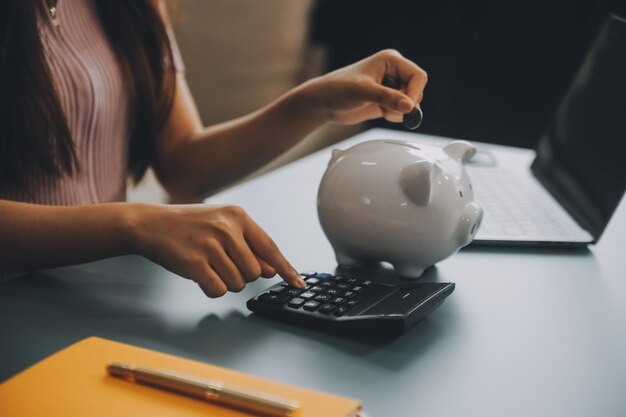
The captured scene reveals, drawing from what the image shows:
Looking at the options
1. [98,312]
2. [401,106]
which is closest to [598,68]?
[401,106]

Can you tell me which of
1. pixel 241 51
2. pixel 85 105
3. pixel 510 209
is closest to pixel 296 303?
pixel 510 209

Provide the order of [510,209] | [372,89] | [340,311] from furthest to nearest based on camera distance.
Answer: [510,209] → [372,89] → [340,311]

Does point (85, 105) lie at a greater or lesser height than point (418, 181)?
lesser

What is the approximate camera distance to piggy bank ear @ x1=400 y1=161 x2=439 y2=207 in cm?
65

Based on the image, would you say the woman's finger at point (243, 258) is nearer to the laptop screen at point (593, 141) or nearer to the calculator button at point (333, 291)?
the calculator button at point (333, 291)

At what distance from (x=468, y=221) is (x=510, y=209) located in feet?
0.91

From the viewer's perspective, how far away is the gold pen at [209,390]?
17.2 inches

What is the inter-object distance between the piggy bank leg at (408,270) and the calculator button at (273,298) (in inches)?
5.2

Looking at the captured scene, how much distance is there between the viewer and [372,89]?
2.64 ft

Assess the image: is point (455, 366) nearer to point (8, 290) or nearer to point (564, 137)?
point (8, 290)

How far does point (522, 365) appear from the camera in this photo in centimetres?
56

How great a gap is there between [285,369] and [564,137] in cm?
71

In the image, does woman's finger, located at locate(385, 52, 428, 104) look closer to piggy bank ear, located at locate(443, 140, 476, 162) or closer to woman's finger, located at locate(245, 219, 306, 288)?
piggy bank ear, located at locate(443, 140, 476, 162)

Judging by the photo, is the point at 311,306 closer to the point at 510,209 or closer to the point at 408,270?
the point at 408,270
